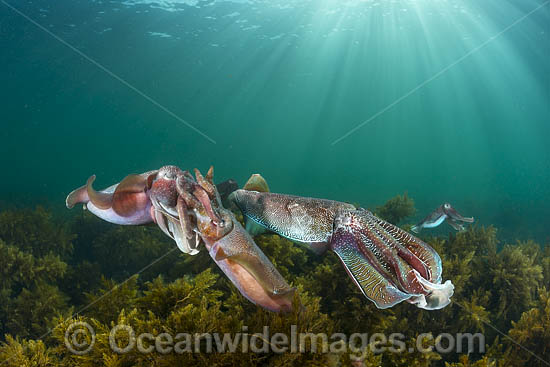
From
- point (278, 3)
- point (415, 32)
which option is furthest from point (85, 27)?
point (415, 32)

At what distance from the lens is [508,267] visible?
4258 mm

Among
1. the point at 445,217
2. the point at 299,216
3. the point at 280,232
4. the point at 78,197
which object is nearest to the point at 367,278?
the point at 299,216

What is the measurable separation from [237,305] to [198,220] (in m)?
1.16

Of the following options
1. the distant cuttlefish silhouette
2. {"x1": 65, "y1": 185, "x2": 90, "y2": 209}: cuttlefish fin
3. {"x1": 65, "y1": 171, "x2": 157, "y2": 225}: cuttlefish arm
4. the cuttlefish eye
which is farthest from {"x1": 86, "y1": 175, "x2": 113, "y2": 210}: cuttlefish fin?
the distant cuttlefish silhouette

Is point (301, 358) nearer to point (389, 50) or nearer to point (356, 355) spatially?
point (356, 355)

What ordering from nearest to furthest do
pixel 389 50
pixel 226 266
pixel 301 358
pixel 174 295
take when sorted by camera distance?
pixel 226 266 < pixel 301 358 < pixel 174 295 < pixel 389 50

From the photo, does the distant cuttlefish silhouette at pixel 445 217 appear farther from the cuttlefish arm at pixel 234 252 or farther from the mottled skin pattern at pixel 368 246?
the cuttlefish arm at pixel 234 252

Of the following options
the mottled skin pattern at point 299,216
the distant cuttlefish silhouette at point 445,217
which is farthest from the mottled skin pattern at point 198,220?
the distant cuttlefish silhouette at point 445,217

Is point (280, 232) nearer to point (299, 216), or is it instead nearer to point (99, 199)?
point (299, 216)

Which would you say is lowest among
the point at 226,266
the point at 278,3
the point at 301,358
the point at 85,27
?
the point at 85,27

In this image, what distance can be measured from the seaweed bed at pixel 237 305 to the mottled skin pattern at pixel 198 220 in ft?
1.06

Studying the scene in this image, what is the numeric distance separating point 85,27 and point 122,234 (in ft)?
101

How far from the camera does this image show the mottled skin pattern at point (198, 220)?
1.67 meters

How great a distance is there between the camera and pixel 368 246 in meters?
1.84
